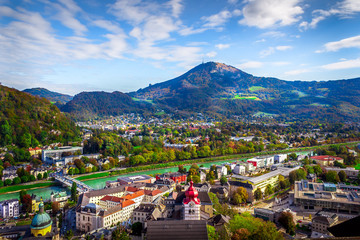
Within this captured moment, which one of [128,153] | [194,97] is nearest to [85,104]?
[194,97]

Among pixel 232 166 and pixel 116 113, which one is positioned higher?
pixel 116 113

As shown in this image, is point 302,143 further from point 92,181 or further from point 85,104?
point 85,104

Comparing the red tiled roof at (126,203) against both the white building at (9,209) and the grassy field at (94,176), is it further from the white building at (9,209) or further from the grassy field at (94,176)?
the grassy field at (94,176)

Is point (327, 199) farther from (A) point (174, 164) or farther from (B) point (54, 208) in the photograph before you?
(B) point (54, 208)

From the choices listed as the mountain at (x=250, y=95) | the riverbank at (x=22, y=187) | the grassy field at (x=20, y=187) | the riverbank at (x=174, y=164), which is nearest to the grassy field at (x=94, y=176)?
the riverbank at (x=174, y=164)

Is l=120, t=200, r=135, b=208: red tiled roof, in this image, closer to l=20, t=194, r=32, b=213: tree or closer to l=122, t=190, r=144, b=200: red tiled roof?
l=122, t=190, r=144, b=200: red tiled roof
